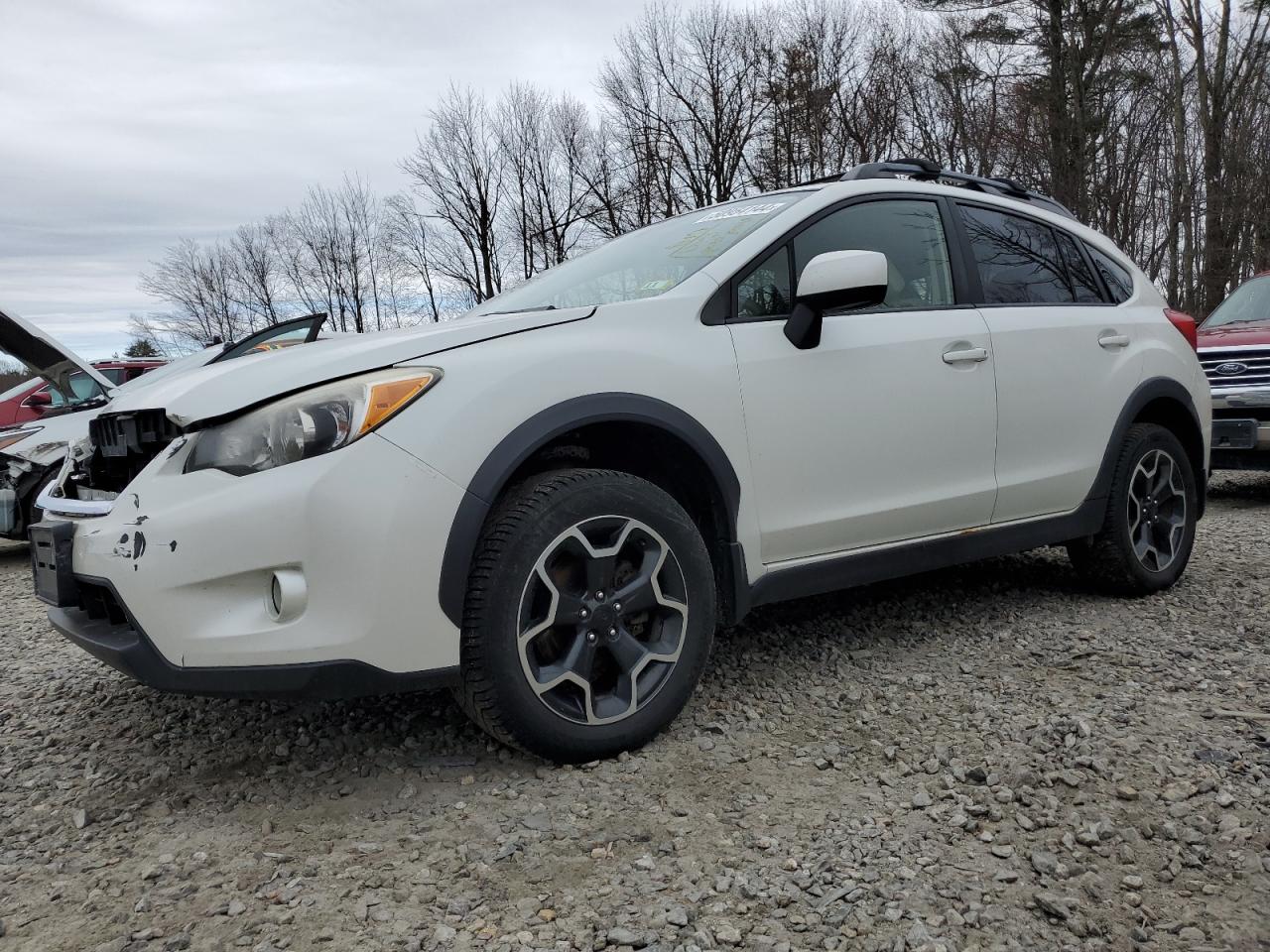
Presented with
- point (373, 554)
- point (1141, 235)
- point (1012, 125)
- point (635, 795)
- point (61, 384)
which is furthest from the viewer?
point (1012, 125)

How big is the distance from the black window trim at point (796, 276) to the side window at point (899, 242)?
0.05ft

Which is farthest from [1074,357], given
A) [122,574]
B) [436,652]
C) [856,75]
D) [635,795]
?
[856,75]

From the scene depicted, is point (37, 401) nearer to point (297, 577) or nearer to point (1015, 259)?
point (297, 577)

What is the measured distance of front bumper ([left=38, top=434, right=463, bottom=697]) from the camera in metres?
2.14

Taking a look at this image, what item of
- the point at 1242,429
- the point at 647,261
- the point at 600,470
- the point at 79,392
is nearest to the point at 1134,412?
the point at 647,261

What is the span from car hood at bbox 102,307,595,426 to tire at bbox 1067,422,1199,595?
2584 mm

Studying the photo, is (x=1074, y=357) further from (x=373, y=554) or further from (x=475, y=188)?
(x=475, y=188)

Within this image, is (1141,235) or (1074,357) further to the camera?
(1141,235)

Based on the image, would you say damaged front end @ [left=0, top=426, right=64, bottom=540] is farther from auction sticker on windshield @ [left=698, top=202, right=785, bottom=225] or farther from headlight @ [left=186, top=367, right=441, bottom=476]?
auction sticker on windshield @ [left=698, top=202, right=785, bottom=225]

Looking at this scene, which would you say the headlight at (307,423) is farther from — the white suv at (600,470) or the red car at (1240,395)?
the red car at (1240,395)

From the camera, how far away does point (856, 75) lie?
24.4 m

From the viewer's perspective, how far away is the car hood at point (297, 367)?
7.45 ft

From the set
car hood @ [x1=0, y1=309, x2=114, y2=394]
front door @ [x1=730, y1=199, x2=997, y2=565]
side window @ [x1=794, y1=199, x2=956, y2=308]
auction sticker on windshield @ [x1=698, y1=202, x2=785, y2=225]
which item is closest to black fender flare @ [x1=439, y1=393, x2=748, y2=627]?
front door @ [x1=730, y1=199, x2=997, y2=565]

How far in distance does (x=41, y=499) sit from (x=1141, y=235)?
20261 mm
